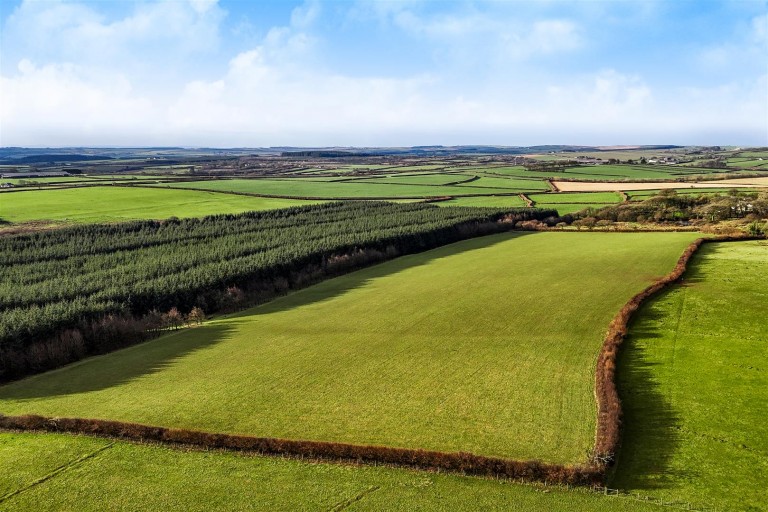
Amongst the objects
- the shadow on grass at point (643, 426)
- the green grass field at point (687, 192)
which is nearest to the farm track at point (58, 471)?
the shadow on grass at point (643, 426)

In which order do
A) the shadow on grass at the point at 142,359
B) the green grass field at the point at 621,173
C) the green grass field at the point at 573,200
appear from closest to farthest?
the shadow on grass at the point at 142,359 → the green grass field at the point at 573,200 → the green grass field at the point at 621,173

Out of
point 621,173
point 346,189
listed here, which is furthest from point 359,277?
point 621,173

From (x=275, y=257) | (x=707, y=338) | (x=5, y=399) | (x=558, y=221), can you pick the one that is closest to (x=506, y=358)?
(x=707, y=338)

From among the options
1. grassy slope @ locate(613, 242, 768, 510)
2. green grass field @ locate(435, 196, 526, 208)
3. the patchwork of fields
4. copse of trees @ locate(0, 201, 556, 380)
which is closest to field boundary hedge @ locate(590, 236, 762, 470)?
the patchwork of fields

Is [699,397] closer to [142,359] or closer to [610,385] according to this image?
[610,385]

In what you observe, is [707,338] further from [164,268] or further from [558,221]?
[558,221]

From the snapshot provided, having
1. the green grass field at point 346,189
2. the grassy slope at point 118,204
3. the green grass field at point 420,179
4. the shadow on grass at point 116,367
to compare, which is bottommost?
the shadow on grass at point 116,367

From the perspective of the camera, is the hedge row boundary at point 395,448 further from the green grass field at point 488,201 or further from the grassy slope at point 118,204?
the green grass field at point 488,201
